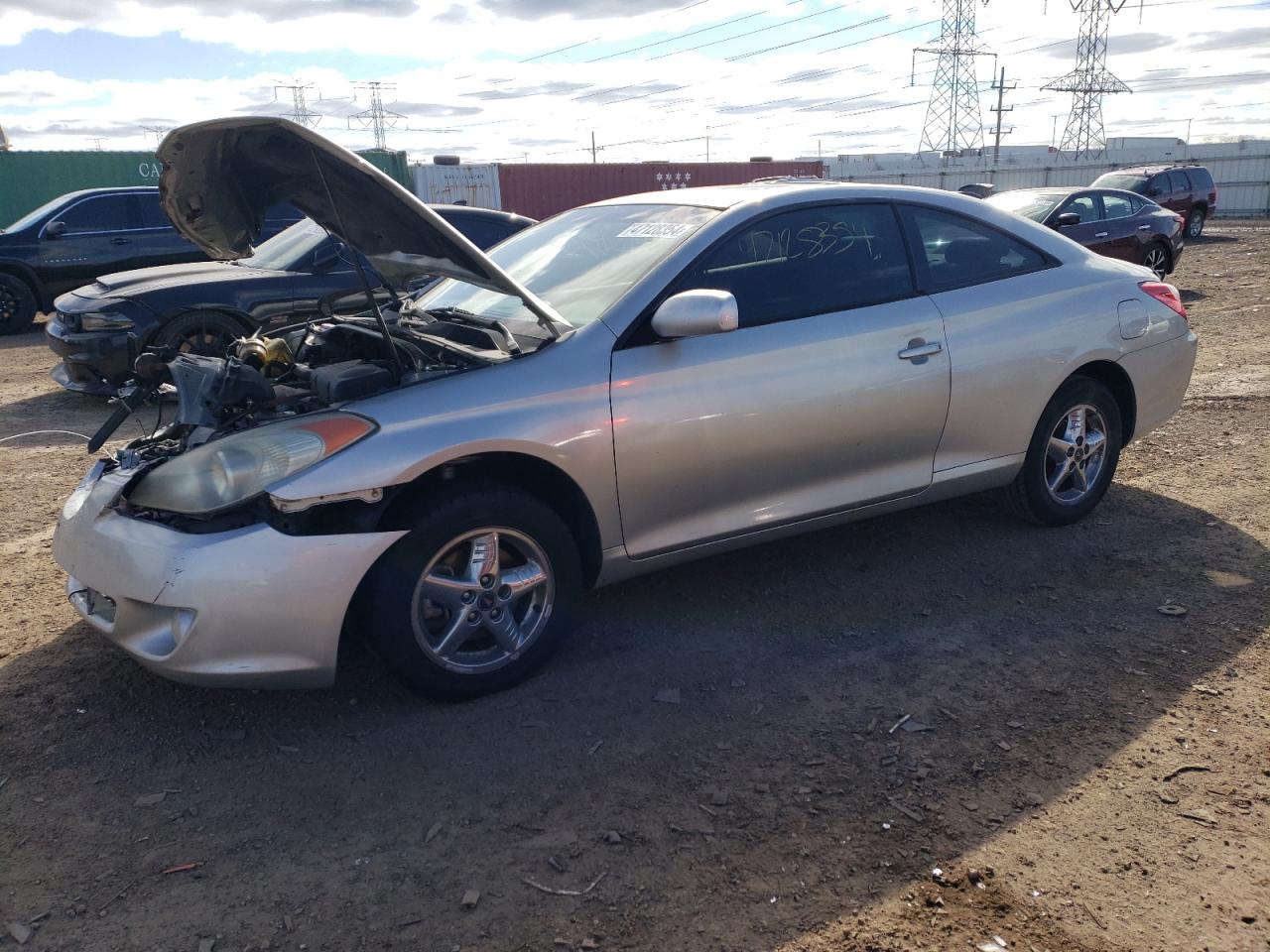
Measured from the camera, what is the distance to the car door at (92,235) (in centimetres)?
1211

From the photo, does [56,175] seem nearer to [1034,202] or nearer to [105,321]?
[105,321]

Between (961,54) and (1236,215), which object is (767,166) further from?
(961,54)

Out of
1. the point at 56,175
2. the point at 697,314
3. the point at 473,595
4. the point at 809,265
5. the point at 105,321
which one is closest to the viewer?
the point at 473,595

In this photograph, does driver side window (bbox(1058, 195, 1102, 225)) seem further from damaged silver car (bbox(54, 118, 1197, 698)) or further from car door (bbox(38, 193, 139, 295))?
car door (bbox(38, 193, 139, 295))

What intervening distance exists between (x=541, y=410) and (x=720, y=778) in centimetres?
129

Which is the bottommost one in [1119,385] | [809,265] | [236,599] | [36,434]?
[36,434]

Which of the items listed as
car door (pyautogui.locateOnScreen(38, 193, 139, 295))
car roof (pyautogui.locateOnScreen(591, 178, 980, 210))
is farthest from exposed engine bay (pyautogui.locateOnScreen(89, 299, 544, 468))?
car door (pyautogui.locateOnScreen(38, 193, 139, 295))

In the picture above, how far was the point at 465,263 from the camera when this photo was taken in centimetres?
338

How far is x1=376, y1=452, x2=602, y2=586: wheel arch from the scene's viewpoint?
3.17m

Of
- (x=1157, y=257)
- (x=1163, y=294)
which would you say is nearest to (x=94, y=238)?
(x=1163, y=294)

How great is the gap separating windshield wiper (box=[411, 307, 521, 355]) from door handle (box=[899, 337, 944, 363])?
62.2 inches

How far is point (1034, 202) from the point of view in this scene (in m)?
13.4

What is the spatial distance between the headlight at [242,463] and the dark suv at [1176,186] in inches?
782

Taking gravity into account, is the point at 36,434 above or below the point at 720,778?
above
